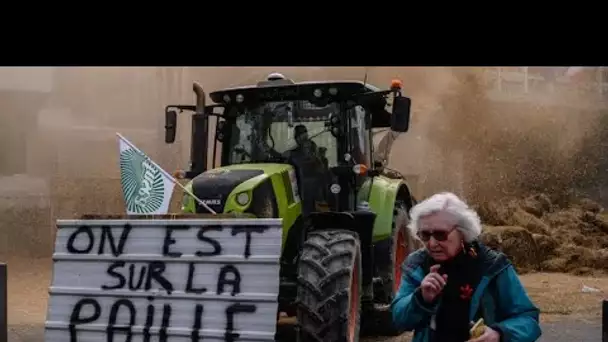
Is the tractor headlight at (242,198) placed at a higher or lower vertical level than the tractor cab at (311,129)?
lower

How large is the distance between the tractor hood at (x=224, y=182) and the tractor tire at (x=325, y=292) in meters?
0.63

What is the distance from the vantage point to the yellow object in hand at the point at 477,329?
195cm

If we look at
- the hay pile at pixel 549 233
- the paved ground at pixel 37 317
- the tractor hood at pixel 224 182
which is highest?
the tractor hood at pixel 224 182

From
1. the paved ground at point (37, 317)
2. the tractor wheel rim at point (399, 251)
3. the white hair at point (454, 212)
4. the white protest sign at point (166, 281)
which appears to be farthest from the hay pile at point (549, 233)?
the white hair at point (454, 212)

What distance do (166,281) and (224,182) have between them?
93cm

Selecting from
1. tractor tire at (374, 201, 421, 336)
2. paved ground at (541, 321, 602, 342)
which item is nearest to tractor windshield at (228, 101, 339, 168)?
tractor tire at (374, 201, 421, 336)

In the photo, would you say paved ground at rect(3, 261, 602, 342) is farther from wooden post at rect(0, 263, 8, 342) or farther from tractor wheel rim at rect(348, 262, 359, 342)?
wooden post at rect(0, 263, 8, 342)

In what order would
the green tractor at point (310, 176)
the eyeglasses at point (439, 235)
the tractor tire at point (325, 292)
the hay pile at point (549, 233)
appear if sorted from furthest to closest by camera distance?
the hay pile at point (549, 233)
the green tractor at point (310, 176)
the tractor tire at point (325, 292)
the eyeglasses at point (439, 235)

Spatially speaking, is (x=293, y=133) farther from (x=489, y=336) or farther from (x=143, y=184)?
(x=489, y=336)

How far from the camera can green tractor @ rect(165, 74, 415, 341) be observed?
13.5 feet

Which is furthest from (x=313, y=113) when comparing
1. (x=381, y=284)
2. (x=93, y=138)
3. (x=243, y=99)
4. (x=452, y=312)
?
(x=93, y=138)

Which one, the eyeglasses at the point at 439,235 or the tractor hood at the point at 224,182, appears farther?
the tractor hood at the point at 224,182

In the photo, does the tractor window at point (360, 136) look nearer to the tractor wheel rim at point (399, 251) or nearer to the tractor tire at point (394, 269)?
the tractor tire at point (394, 269)

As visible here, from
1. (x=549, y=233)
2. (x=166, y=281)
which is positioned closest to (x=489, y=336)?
(x=166, y=281)
